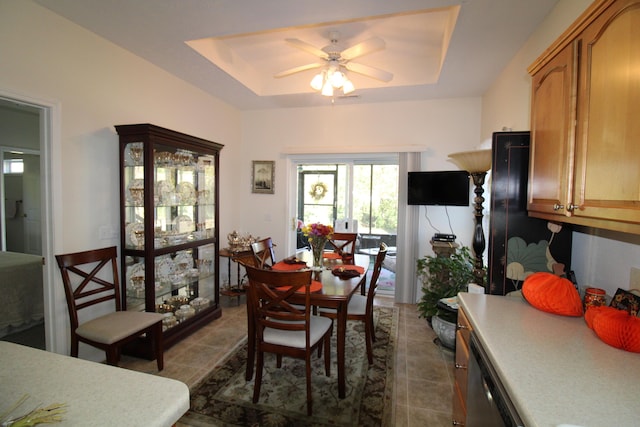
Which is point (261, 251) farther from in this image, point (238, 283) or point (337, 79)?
point (337, 79)

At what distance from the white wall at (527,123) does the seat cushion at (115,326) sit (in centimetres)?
295

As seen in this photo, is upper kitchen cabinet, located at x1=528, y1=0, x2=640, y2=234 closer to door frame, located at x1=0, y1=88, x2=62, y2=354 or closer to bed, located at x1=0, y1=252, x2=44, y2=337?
door frame, located at x1=0, y1=88, x2=62, y2=354

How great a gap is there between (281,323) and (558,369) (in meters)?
1.49

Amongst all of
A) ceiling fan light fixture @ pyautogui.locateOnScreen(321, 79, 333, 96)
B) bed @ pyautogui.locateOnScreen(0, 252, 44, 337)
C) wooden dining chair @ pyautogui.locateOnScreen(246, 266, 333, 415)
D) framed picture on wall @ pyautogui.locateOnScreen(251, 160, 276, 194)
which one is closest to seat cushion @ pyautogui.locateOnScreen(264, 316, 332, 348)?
wooden dining chair @ pyautogui.locateOnScreen(246, 266, 333, 415)

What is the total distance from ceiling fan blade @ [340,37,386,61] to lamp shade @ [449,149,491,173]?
42.9 inches

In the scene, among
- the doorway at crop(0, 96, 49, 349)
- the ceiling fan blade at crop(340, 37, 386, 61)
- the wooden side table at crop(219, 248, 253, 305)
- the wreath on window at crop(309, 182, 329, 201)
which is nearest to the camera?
the ceiling fan blade at crop(340, 37, 386, 61)

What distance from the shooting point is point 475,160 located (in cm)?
246

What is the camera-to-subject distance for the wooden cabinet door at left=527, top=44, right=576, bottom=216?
4.20 feet

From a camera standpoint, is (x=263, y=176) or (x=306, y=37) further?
(x=263, y=176)

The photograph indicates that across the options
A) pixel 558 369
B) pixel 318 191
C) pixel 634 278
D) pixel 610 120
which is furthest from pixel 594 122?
pixel 318 191

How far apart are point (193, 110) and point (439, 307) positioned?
3.53m

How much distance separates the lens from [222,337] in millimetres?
3043

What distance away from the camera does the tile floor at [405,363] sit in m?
2.05

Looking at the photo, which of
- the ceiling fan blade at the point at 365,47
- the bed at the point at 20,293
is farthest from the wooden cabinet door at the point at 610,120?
the bed at the point at 20,293
